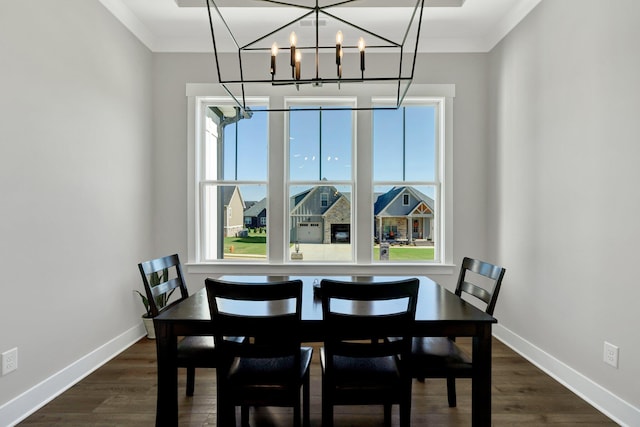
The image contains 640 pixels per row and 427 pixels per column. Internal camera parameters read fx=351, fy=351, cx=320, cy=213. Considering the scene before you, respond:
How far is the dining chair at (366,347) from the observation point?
58.9 inches

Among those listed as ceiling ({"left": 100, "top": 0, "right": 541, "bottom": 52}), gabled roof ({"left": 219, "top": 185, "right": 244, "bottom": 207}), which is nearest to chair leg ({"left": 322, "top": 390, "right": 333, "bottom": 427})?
gabled roof ({"left": 219, "top": 185, "right": 244, "bottom": 207})

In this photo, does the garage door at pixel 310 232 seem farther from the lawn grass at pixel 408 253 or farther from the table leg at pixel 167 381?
the table leg at pixel 167 381

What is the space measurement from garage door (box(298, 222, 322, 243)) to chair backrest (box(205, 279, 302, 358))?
230cm

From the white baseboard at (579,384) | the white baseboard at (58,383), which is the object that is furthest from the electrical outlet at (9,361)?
the white baseboard at (579,384)

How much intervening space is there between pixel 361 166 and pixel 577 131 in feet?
6.29

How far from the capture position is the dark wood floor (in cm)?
210

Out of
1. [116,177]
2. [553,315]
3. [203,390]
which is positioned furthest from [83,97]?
[553,315]

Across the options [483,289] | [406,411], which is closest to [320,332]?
[406,411]

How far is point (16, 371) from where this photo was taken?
6.88 feet

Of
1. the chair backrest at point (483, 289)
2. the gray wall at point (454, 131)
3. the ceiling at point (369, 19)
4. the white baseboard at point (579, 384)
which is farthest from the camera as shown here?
the gray wall at point (454, 131)

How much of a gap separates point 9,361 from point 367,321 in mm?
2122

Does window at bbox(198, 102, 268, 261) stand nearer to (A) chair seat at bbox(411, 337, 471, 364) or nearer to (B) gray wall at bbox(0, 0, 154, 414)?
(B) gray wall at bbox(0, 0, 154, 414)

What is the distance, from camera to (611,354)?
2.17 m

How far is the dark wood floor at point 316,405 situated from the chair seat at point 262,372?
1.81 ft
